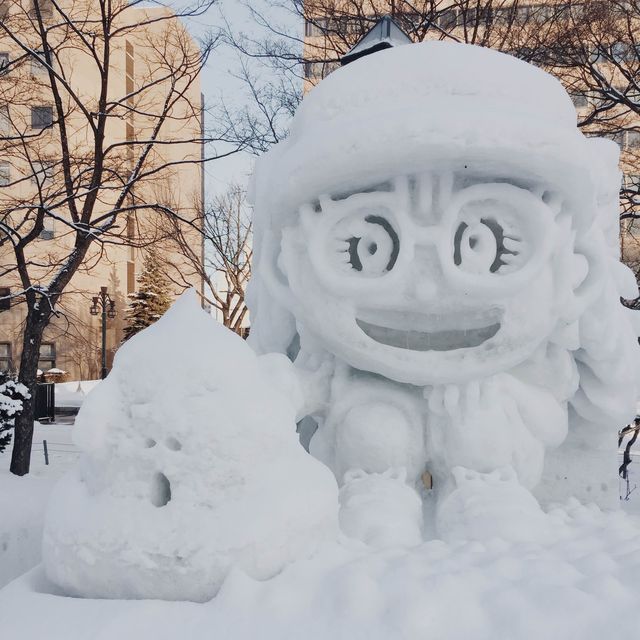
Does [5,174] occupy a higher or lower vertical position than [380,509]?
higher

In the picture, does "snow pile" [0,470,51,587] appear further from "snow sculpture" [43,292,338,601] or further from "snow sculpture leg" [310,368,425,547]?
"snow sculpture leg" [310,368,425,547]

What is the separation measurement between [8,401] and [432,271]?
18.8 feet

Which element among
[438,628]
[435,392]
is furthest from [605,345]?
[438,628]

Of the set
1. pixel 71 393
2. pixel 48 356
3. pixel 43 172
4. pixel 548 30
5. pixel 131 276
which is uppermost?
pixel 548 30

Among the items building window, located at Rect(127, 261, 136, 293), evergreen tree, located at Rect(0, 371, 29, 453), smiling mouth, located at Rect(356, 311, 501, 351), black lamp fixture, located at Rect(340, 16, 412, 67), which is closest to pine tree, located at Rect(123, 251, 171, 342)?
building window, located at Rect(127, 261, 136, 293)

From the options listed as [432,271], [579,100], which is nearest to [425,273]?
[432,271]

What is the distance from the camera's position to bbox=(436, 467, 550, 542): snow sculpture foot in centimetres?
167

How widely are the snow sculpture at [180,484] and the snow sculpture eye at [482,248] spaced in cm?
79

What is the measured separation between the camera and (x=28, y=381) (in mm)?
6320

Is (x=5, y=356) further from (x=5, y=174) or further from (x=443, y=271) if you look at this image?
(x=443, y=271)

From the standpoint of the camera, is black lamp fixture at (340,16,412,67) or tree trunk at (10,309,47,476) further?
tree trunk at (10,309,47,476)

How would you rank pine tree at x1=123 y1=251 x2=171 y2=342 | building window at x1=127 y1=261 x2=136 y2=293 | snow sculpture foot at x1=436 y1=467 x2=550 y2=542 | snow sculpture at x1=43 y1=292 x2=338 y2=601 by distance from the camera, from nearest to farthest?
snow sculpture at x1=43 y1=292 x2=338 y2=601
snow sculpture foot at x1=436 y1=467 x2=550 y2=542
pine tree at x1=123 y1=251 x2=171 y2=342
building window at x1=127 y1=261 x2=136 y2=293

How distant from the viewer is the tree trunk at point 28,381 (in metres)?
6.27

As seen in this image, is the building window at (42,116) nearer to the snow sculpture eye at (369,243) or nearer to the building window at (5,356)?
the snow sculpture eye at (369,243)
